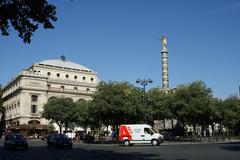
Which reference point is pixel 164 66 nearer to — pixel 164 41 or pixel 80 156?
pixel 164 41

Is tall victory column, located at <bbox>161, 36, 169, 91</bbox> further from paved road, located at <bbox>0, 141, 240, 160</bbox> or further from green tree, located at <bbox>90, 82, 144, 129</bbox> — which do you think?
paved road, located at <bbox>0, 141, 240, 160</bbox>

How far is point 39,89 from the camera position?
92688mm

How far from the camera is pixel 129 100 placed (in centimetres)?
4662

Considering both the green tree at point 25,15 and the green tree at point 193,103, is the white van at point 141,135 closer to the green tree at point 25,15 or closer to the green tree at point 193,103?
the green tree at point 193,103

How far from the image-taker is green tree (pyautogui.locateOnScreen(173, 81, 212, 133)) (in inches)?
1844

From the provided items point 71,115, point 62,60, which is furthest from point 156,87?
point 62,60

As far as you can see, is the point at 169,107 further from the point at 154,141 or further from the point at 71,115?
the point at 71,115

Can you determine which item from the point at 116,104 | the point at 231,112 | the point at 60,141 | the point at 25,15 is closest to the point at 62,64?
the point at 231,112

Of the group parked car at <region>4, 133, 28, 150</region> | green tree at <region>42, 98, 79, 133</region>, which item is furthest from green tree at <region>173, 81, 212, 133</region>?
green tree at <region>42, 98, 79, 133</region>

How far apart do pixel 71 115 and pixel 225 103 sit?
29053mm

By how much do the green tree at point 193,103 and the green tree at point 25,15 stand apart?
119 feet

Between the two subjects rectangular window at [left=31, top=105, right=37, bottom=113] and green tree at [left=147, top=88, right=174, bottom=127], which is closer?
green tree at [left=147, top=88, right=174, bottom=127]

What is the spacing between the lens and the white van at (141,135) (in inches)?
1486

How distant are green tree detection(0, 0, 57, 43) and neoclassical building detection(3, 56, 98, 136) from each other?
75.2 meters
